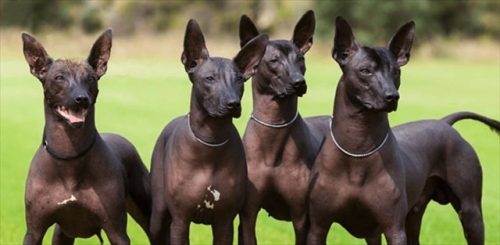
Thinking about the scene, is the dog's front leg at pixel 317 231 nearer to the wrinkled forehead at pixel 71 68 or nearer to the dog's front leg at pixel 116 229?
the dog's front leg at pixel 116 229

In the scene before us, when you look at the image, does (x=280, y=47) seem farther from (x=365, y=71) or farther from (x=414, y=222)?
(x=414, y=222)

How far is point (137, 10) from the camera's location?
54094 millimetres

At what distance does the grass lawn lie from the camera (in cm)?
1088

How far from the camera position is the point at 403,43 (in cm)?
671

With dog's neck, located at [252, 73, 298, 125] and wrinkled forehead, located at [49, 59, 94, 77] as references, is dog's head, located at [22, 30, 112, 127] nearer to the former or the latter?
wrinkled forehead, located at [49, 59, 94, 77]

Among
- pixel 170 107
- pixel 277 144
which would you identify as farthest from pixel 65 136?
pixel 170 107

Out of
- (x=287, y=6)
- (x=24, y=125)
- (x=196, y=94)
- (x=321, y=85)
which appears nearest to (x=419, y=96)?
(x=321, y=85)

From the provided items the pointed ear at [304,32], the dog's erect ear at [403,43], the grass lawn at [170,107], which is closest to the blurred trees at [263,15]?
the grass lawn at [170,107]

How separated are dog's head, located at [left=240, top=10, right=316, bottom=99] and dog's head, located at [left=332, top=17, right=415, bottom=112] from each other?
1.17ft

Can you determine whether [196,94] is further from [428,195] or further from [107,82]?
[107,82]

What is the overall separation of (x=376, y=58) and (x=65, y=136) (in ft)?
7.26

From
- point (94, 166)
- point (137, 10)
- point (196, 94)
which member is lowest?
point (137, 10)

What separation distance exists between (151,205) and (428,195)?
2398mm

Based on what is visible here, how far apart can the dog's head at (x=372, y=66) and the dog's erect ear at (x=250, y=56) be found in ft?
1.78
